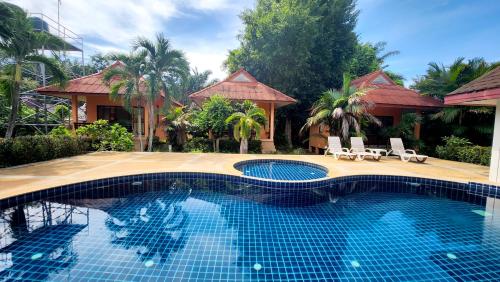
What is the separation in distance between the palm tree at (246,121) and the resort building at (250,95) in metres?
1.68

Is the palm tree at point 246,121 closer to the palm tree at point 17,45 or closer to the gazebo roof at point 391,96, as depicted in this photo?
the gazebo roof at point 391,96

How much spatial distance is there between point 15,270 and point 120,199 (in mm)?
2774

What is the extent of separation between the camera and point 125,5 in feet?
36.3

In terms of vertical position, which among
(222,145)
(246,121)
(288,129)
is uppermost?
(246,121)

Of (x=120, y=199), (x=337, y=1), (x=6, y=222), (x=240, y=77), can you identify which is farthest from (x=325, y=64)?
(x=6, y=222)

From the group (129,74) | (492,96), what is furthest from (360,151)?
(129,74)

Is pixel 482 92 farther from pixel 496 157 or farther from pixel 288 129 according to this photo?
pixel 288 129

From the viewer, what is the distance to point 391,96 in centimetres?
1587

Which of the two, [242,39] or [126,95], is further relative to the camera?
[242,39]

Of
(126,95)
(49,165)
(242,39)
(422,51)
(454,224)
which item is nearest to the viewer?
(454,224)

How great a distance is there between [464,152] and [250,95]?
37.8 ft

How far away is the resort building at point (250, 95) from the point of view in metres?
15.1

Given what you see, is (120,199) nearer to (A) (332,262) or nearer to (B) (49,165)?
(B) (49,165)

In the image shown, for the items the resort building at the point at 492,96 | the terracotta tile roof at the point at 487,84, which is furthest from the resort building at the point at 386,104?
the resort building at the point at 492,96
